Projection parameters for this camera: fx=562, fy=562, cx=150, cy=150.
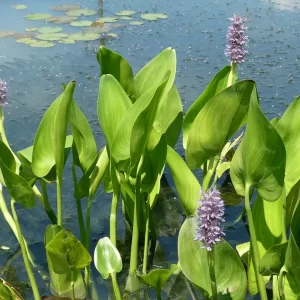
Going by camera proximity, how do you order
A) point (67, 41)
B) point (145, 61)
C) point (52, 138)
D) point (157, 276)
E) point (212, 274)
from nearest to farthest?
point (212, 274), point (157, 276), point (52, 138), point (145, 61), point (67, 41)

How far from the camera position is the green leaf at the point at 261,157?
59.6 inches

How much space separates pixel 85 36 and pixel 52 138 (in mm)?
3136

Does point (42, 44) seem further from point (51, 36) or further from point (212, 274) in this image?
point (212, 274)

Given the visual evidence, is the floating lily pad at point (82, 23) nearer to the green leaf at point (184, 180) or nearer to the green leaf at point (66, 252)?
the green leaf at point (184, 180)

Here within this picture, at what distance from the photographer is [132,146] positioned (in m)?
1.75

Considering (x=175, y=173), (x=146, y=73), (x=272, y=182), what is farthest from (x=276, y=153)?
(x=146, y=73)

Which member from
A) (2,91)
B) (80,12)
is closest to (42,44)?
(80,12)

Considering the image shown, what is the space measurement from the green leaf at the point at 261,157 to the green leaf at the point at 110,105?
1.62ft

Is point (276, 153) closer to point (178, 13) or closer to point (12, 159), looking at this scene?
point (12, 159)

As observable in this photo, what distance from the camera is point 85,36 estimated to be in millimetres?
4871

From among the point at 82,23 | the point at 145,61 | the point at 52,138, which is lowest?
the point at 145,61

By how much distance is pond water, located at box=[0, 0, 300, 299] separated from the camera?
2.55 metres

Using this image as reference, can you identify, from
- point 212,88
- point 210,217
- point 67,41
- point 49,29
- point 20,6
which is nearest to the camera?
point 210,217

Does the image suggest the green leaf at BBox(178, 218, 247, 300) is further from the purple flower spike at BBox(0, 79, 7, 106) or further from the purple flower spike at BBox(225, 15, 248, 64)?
the purple flower spike at BBox(0, 79, 7, 106)
